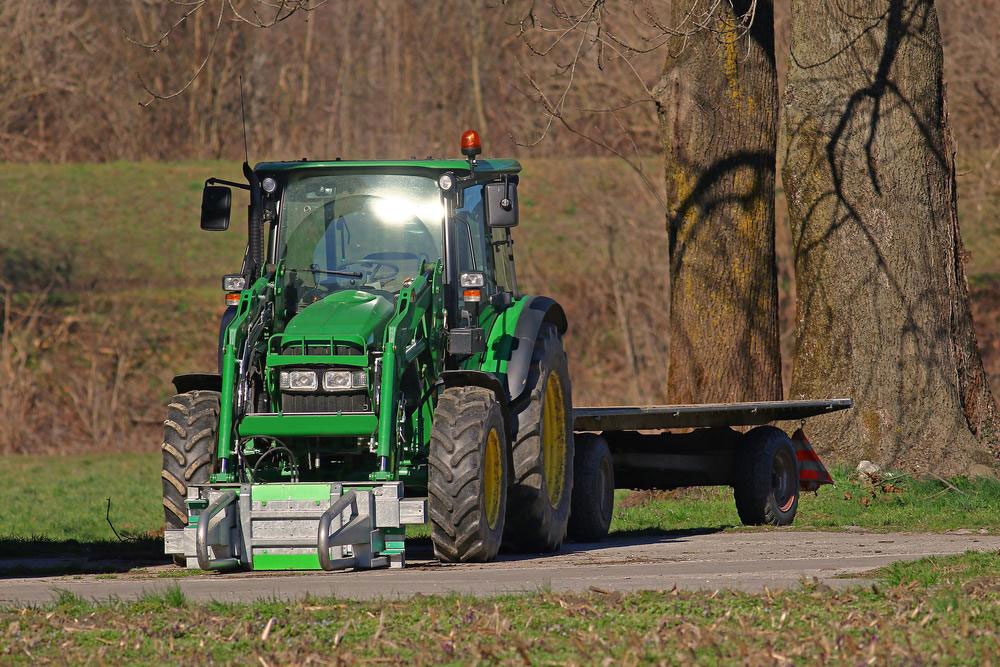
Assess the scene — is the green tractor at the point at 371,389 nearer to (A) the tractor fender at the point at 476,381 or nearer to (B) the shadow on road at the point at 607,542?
(A) the tractor fender at the point at 476,381

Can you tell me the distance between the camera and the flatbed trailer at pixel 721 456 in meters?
12.6

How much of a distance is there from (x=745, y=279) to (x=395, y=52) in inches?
1418

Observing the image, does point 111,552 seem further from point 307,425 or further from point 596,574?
point 596,574

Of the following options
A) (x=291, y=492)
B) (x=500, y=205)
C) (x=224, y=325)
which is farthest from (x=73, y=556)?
(x=500, y=205)

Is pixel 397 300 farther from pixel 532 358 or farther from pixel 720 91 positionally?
pixel 720 91

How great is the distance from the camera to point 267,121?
4934 centimetres

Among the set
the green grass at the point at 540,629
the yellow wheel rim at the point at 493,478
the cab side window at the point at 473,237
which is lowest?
the green grass at the point at 540,629

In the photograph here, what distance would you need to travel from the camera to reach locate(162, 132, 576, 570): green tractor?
30.9 feet

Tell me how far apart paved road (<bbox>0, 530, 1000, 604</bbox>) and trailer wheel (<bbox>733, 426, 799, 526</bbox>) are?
6.54 feet

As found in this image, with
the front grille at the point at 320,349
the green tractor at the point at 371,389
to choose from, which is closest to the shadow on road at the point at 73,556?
the green tractor at the point at 371,389

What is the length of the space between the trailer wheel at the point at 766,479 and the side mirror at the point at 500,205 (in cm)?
407

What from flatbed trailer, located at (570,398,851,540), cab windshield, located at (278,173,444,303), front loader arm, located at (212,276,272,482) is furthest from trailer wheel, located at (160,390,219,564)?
flatbed trailer, located at (570,398,851,540)

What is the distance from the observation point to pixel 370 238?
35.6 feet

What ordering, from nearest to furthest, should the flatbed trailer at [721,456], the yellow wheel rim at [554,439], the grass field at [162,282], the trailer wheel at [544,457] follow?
1. the trailer wheel at [544,457]
2. the yellow wheel rim at [554,439]
3. the flatbed trailer at [721,456]
4. the grass field at [162,282]
